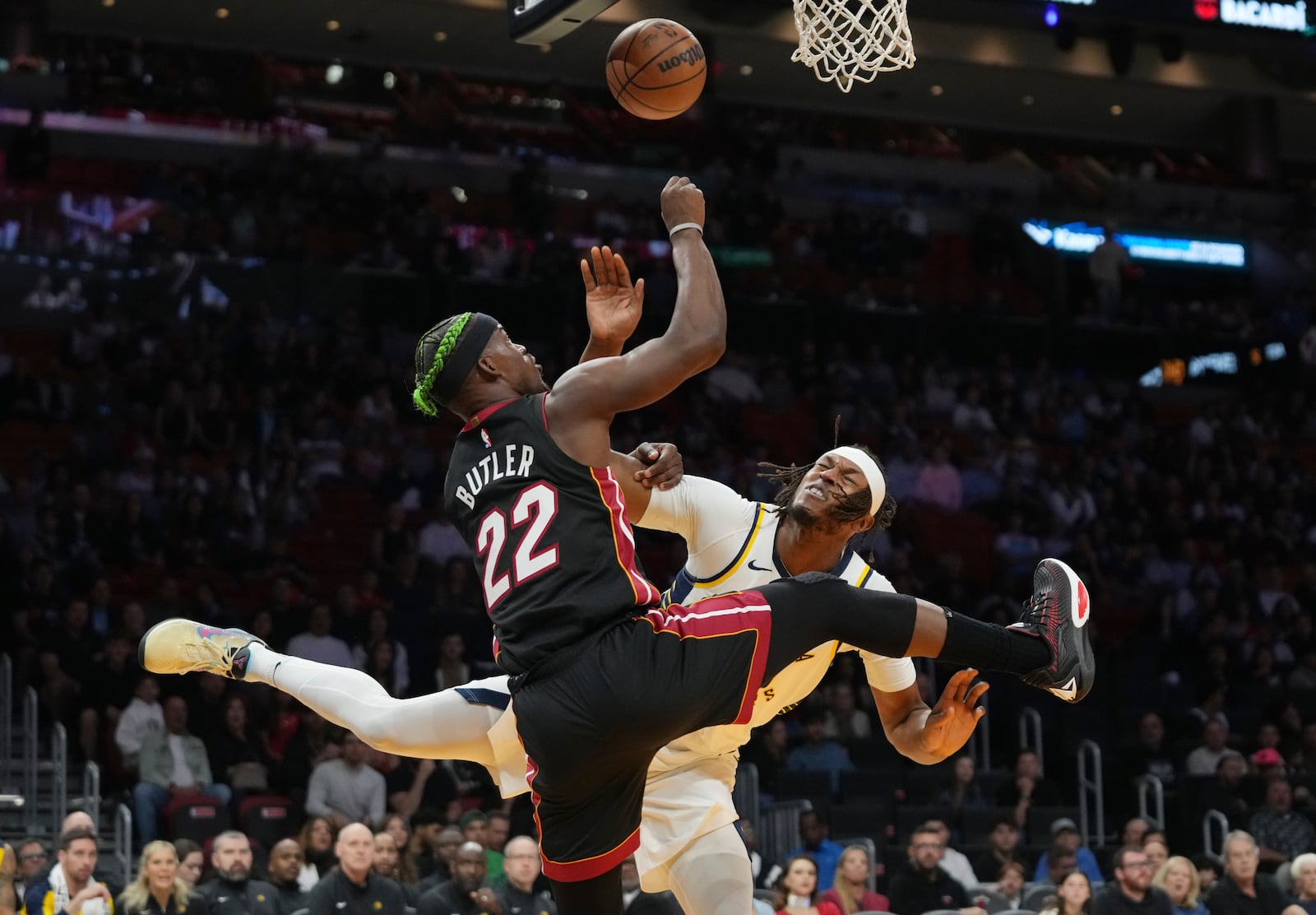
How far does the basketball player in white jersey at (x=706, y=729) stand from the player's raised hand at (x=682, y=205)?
12.7 inches

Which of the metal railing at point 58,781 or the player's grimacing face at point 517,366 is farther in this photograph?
the metal railing at point 58,781

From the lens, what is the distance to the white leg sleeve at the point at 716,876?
6.73 metres

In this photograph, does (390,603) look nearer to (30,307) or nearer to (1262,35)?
(30,307)

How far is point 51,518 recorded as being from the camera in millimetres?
16359

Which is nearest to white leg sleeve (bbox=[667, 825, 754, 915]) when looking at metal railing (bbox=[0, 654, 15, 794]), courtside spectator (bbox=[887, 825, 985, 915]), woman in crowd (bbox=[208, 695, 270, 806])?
courtside spectator (bbox=[887, 825, 985, 915])

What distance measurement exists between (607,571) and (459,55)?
72.1 feet

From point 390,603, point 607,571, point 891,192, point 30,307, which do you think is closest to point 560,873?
point 607,571

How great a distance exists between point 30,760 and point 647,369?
10.4 m

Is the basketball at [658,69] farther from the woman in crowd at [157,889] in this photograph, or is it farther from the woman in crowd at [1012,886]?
the woman in crowd at [1012,886]

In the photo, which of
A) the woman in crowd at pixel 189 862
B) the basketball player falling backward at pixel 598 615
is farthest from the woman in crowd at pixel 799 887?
the basketball player falling backward at pixel 598 615

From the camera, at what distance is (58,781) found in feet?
44.9

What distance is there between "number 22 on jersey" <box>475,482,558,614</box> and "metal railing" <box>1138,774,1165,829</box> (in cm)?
1128

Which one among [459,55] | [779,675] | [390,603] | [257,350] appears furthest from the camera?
[459,55]

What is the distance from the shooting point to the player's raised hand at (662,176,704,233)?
19.7 feet
